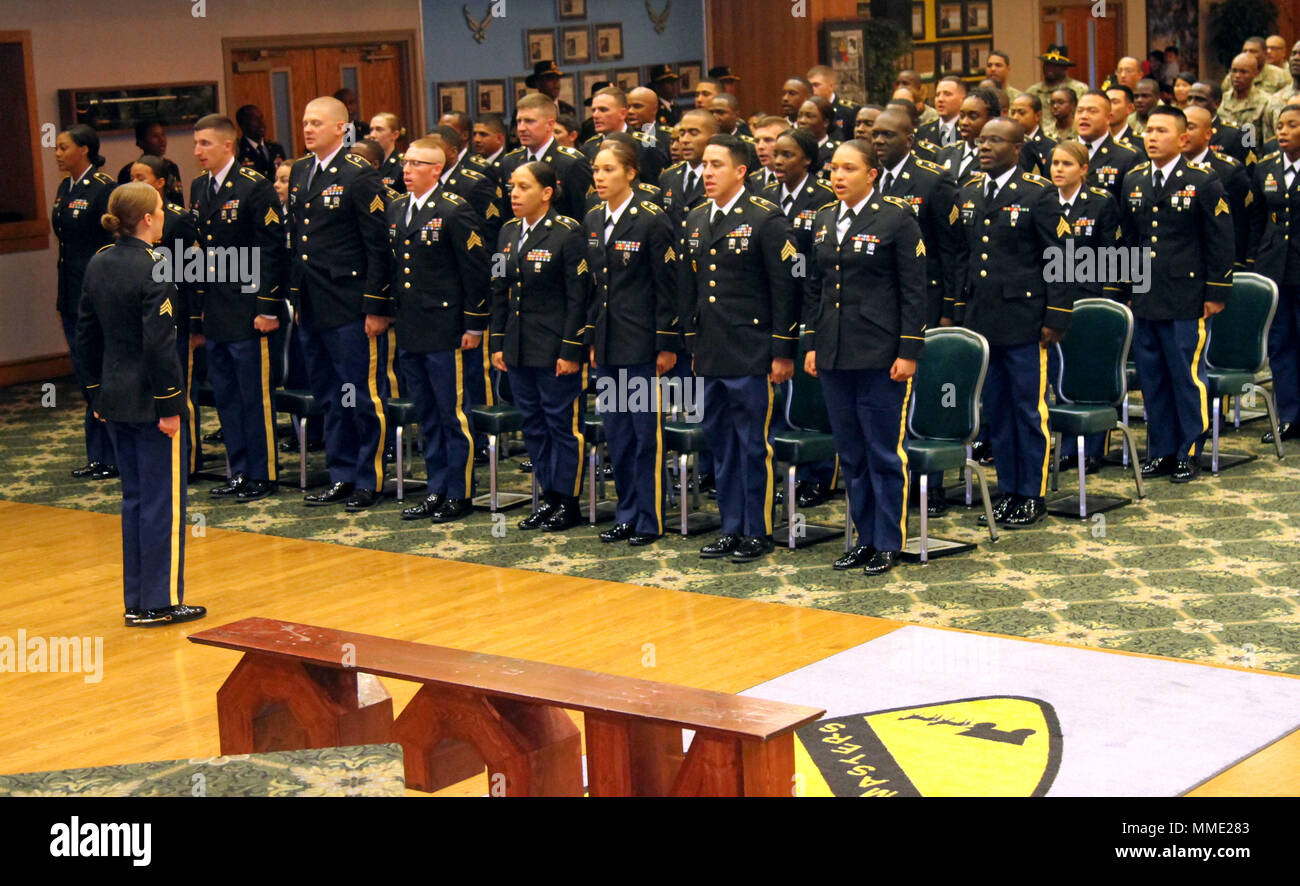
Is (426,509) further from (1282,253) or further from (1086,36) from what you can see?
(1086,36)

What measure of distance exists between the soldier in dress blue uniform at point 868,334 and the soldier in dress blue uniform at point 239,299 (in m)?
3.05

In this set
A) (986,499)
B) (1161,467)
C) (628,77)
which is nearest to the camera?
(986,499)

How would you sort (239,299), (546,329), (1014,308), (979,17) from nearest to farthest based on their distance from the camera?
(1014,308) → (546,329) → (239,299) → (979,17)

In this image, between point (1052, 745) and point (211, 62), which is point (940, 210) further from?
point (211, 62)

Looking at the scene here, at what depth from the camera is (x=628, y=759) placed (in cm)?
449

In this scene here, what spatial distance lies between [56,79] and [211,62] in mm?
Result: 1339

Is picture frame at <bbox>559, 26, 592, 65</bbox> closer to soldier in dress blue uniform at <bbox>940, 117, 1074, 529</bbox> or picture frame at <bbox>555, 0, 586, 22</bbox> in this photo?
picture frame at <bbox>555, 0, 586, 22</bbox>

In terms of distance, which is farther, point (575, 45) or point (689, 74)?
point (689, 74)

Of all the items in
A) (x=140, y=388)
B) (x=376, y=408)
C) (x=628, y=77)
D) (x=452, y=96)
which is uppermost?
(x=628, y=77)

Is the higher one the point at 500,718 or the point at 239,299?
the point at 239,299

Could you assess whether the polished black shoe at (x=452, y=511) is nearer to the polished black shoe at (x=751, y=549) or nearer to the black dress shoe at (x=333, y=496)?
the black dress shoe at (x=333, y=496)

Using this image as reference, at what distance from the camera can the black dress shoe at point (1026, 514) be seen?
306 inches

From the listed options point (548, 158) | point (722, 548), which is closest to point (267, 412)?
point (548, 158)

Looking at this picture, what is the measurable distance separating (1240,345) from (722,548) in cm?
310
